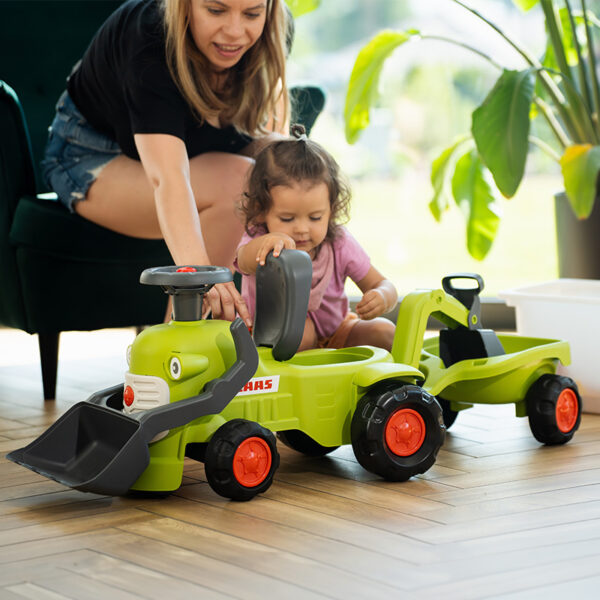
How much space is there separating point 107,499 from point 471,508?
46 centimetres

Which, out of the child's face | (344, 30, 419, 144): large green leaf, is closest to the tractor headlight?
the child's face

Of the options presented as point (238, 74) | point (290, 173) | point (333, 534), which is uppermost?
point (238, 74)

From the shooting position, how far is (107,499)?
119 cm

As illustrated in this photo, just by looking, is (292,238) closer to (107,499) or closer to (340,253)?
(340,253)

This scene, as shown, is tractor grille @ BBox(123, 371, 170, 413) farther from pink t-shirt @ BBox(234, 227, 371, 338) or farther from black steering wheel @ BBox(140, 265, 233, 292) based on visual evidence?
pink t-shirt @ BBox(234, 227, 371, 338)

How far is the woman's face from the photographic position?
149cm

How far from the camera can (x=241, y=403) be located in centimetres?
120

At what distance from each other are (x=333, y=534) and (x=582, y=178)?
111cm

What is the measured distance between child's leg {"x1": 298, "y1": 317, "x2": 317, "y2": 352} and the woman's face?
0.47m

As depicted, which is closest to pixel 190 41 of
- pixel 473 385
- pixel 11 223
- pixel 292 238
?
pixel 292 238

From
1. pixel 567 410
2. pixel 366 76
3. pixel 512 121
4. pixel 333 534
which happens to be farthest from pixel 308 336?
pixel 366 76

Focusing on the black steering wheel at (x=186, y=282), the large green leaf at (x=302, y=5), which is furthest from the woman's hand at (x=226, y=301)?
the large green leaf at (x=302, y=5)

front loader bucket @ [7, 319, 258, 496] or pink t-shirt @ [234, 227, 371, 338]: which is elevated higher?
pink t-shirt @ [234, 227, 371, 338]

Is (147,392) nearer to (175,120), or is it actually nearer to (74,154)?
(175,120)
